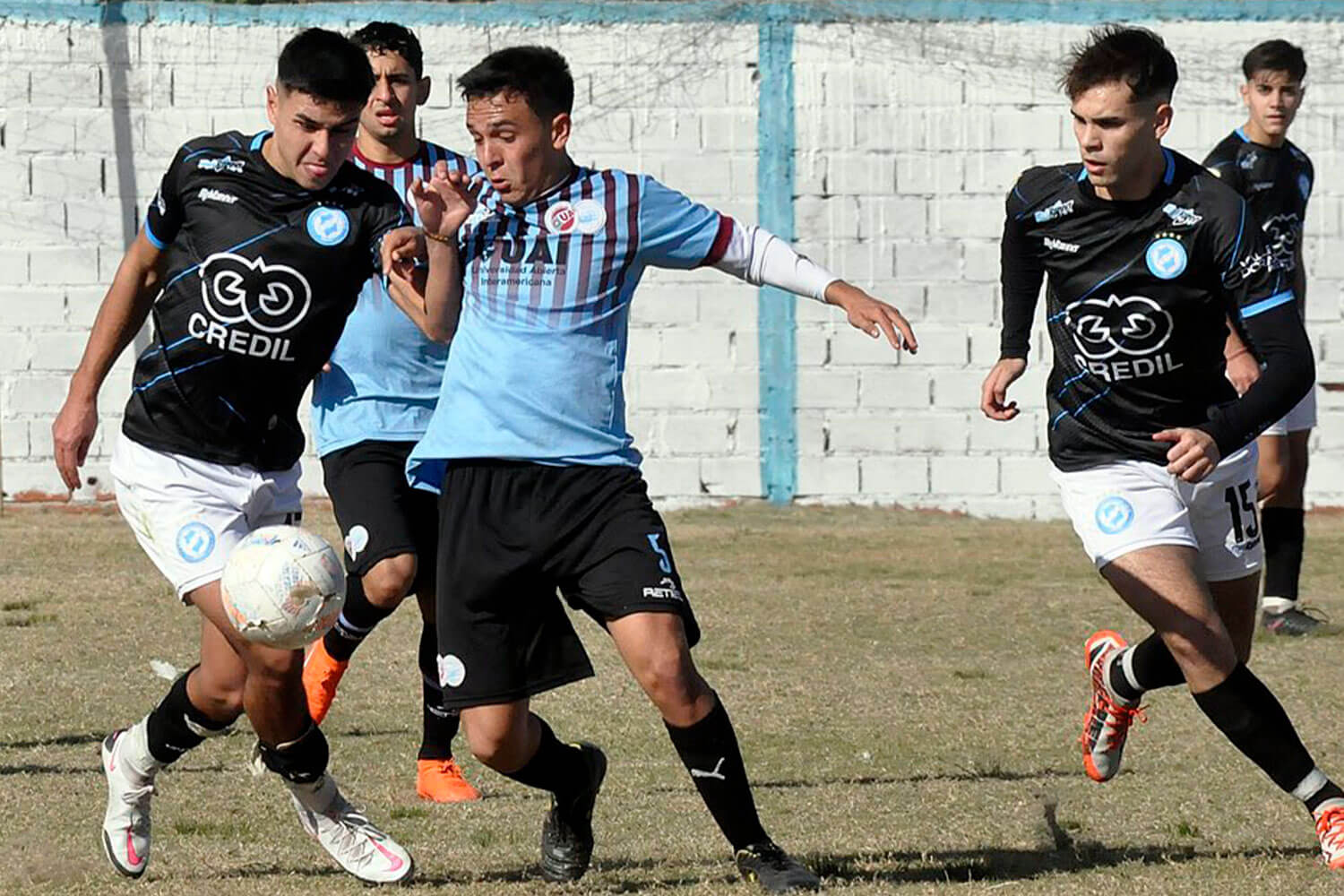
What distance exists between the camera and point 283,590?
16.3 ft

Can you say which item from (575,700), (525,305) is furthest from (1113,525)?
(575,700)

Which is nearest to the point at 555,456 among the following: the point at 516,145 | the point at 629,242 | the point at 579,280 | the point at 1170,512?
the point at 579,280

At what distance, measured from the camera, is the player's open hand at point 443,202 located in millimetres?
5156

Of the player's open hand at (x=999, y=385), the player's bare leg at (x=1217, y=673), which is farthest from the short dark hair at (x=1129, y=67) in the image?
the player's bare leg at (x=1217, y=673)

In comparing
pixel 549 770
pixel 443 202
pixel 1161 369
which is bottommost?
pixel 549 770

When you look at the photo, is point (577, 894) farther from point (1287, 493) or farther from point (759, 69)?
point (759, 69)

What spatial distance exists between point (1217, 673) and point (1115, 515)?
49cm

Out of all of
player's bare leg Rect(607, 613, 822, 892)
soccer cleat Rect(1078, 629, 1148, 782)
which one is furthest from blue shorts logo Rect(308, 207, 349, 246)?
soccer cleat Rect(1078, 629, 1148, 782)

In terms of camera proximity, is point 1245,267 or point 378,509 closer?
point 1245,267

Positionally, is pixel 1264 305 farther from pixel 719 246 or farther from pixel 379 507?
pixel 379 507

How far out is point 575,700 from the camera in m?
8.01

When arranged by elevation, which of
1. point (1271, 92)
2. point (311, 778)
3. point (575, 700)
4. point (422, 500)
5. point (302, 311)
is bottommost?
point (575, 700)

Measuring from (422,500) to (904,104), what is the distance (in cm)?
729

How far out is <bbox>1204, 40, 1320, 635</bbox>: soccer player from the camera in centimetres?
941
